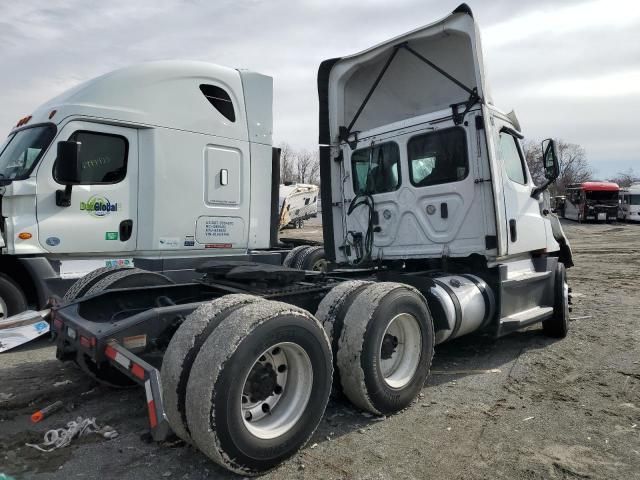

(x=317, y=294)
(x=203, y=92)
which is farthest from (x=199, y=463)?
(x=203, y=92)

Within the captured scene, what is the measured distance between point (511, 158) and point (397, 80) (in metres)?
1.74

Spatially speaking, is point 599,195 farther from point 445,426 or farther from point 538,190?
point 445,426

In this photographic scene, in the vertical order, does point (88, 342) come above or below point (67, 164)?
below

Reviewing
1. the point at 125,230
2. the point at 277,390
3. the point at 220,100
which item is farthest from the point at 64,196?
the point at 277,390

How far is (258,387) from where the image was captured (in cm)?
317

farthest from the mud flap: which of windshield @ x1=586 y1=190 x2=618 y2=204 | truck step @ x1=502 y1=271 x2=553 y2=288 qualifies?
windshield @ x1=586 y1=190 x2=618 y2=204

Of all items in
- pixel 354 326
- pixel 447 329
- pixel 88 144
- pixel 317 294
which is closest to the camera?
pixel 354 326

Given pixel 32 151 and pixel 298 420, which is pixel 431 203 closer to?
pixel 298 420

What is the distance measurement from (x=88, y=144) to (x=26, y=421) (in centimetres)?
362

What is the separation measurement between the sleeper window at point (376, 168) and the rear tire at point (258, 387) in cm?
326

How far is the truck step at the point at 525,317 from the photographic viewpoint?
A: 17.6 feet

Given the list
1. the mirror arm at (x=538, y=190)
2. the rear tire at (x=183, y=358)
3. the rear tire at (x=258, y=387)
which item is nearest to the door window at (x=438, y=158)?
the mirror arm at (x=538, y=190)

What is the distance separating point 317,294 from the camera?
433 cm

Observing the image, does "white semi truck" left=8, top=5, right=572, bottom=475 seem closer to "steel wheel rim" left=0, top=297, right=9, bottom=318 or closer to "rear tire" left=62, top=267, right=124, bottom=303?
"rear tire" left=62, top=267, right=124, bottom=303
